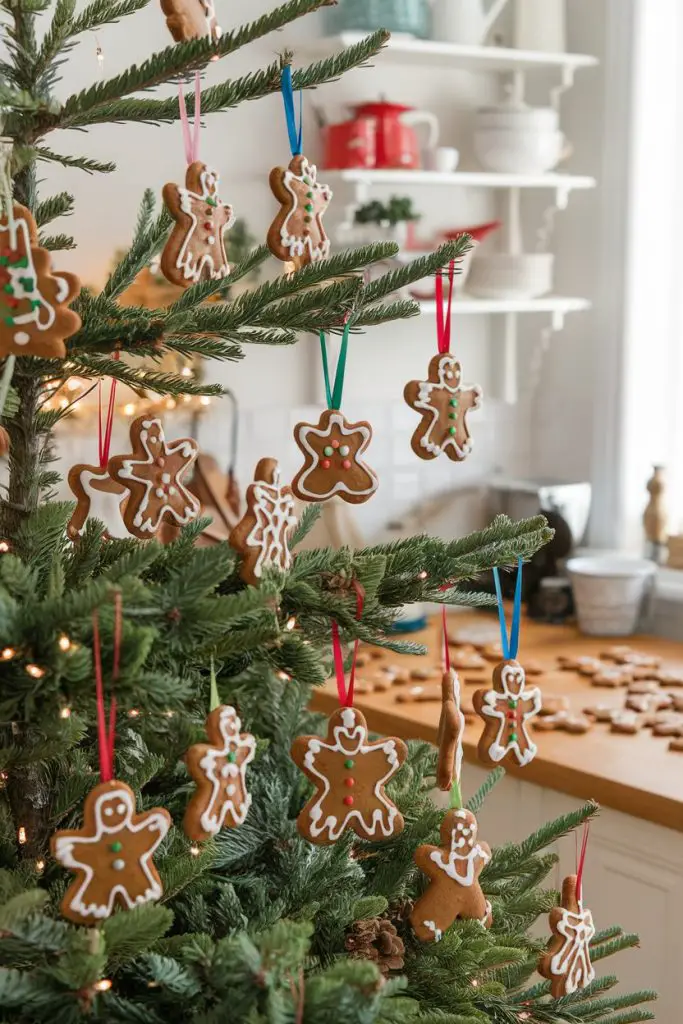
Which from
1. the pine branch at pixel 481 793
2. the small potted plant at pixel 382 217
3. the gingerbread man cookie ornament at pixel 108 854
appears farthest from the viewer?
the small potted plant at pixel 382 217

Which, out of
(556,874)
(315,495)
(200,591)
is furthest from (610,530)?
(200,591)

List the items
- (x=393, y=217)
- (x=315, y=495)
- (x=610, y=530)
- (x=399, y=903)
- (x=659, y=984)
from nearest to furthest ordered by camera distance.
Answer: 1. (x=315, y=495)
2. (x=399, y=903)
3. (x=659, y=984)
4. (x=393, y=217)
5. (x=610, y=530)

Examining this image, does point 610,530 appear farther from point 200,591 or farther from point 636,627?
point 200,591

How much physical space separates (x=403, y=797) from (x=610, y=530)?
1.66 m

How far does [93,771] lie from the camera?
918 millimetres

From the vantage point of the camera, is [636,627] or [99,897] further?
[636,627]

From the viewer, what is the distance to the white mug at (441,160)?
2.43 meters

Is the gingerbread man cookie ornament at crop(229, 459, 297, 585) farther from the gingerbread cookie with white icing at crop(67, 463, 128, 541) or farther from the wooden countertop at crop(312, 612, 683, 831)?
the wooden countertop at crop(312, 612, 683, 831)

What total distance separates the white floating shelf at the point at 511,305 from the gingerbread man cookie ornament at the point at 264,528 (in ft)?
5.30

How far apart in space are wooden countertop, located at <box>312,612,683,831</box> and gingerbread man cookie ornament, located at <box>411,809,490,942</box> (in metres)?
0.79

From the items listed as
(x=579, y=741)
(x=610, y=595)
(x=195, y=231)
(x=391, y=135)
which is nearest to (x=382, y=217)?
(x=391, y=135)

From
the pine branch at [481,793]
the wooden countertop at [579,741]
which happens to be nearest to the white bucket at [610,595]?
the wooden countertop at [579,741]

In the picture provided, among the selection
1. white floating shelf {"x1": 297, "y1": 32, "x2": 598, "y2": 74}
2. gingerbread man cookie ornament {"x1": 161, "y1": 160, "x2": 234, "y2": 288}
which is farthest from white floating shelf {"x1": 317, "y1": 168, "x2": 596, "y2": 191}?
gingerbread man cookie ornament {"x1": 161, "y1": 160, "x2": 234, "y2": 288}

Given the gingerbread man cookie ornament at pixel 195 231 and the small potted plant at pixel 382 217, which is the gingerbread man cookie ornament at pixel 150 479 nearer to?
the gingerbread man cookie ornament at pixel 195 231
